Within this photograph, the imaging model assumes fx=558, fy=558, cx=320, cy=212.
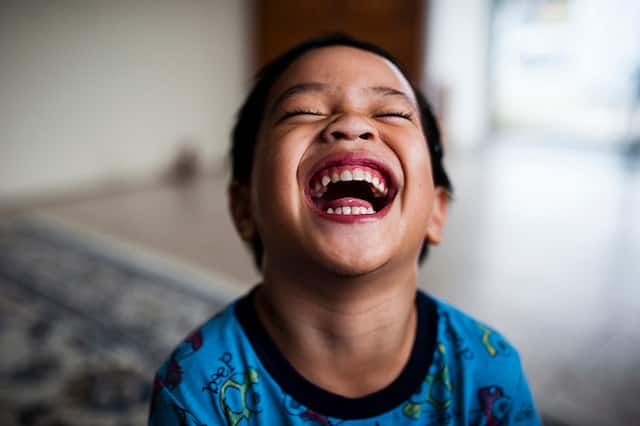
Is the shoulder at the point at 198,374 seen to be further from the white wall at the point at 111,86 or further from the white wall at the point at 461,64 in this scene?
the white wall at the point at 461,64

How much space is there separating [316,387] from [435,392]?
0.15 metres

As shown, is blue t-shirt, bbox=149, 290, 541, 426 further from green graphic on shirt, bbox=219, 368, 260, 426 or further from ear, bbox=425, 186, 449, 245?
ear, bbox=425, 186, 449, 245

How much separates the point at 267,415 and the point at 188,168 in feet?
11.9

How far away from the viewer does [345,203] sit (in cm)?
68

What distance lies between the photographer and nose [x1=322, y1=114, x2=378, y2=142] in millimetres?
632

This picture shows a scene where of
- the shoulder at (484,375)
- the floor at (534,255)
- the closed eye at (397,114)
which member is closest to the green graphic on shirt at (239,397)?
the shoulder at (484,375)

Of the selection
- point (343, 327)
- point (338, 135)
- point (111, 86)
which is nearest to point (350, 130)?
point (338, 135)

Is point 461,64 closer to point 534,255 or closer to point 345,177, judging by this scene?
point 534,255

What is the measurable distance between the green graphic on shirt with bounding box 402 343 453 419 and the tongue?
0.22 meters

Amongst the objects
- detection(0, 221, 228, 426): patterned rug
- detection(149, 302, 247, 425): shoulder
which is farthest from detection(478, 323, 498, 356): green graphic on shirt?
detection(0, 221, 228, 426): patterned rug

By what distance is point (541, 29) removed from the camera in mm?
8305

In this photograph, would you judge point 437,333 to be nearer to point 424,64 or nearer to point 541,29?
point 424,64

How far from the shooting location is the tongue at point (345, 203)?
0.68 meters

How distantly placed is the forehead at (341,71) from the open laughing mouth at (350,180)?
11 cm
